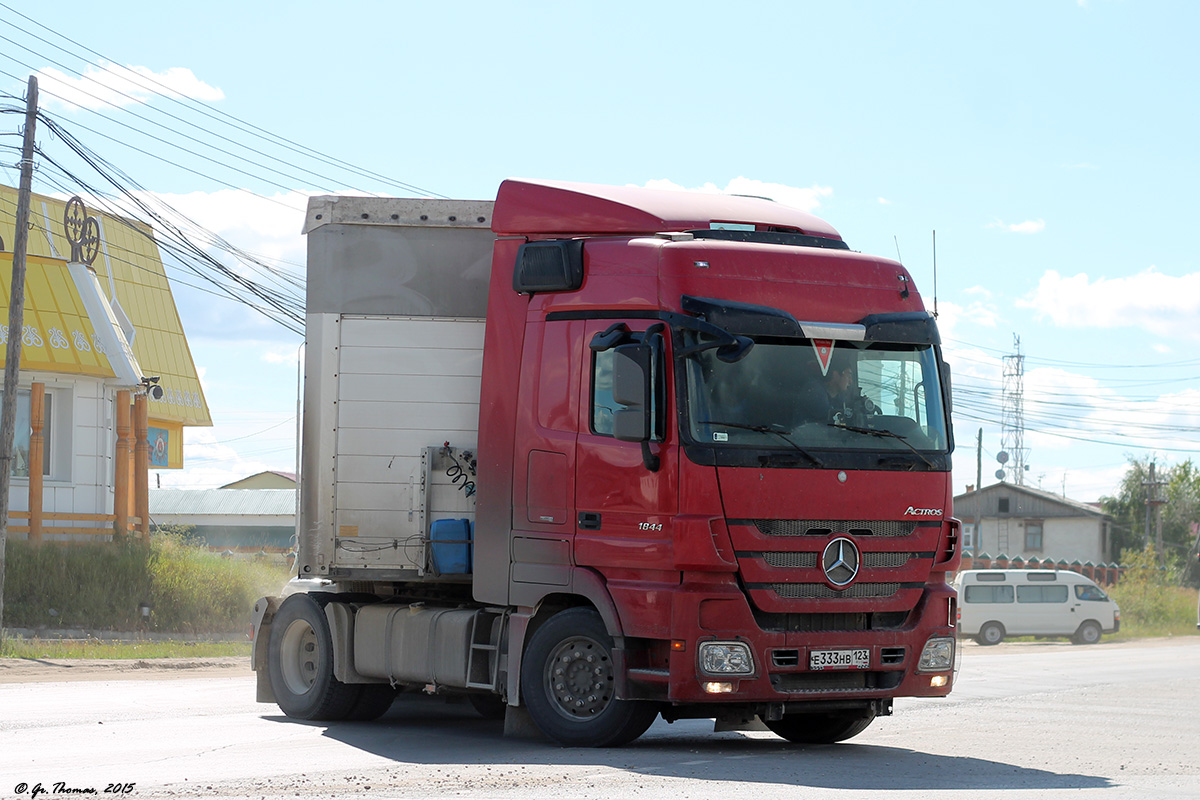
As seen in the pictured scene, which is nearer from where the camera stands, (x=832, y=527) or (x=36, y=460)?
(x=832, y=527)

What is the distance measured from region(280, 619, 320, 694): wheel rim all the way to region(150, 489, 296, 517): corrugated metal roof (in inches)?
2551

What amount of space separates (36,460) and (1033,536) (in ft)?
224

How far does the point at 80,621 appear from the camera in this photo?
2873cm

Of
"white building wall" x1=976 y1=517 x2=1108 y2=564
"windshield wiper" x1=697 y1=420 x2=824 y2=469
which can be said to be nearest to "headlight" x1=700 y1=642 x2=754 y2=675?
"windshield wiper" x1=697 y1=420 x2=824 y2=469

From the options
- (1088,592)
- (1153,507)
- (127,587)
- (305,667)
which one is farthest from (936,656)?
(1153,507)

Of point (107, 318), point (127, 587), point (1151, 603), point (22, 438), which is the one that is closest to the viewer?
point (127, 587)

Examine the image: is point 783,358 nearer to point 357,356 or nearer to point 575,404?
point 575,404

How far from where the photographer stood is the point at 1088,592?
41.7m

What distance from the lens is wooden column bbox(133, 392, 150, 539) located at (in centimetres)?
3253

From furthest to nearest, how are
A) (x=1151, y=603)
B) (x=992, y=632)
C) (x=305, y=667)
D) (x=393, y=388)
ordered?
1. (x=1151, y=603)
2. (x=992, y=632)
3. (x=305, y=667)
4. (x=393, y=388)

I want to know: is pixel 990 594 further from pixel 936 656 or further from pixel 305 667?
pixel 936 656

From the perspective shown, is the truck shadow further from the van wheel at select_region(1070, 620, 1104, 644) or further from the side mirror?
the van wheel at select_region(1070, 620, 1104, 644)

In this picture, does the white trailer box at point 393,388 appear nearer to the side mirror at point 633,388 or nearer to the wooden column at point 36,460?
the side mirror at point 633,388

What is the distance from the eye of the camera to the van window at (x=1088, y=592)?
4162 centimetres
